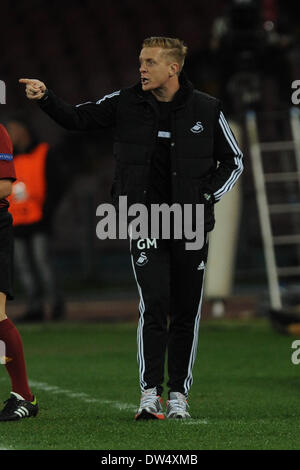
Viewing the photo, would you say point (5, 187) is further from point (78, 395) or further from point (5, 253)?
point (78, 395)

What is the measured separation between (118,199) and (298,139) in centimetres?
725

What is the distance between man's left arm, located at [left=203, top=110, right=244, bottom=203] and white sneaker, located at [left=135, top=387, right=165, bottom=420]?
1062 millimetres

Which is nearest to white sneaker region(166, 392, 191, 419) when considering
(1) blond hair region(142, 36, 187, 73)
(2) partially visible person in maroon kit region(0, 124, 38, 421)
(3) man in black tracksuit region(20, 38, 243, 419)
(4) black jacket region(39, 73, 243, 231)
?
(3) man in black tracksuit region(20, 38, 243, 419)

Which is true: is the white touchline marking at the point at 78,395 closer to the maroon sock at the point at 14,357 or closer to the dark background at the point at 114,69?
the maroon sock at the point at 14,357

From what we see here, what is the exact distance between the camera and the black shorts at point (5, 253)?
6758 mm

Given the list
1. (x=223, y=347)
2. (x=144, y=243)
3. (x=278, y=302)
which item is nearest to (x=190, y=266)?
(x=144, y=243)

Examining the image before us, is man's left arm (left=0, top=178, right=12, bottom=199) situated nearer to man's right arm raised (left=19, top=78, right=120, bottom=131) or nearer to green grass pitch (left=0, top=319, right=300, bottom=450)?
man's right arm raised (left=19, top=78, right=120, bottom=131)

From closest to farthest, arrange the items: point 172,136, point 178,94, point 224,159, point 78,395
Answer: point 172,136, point 178,94, point 224,159, point 78,395

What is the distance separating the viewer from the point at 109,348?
1146 cm

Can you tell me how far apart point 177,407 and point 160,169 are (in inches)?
49.1

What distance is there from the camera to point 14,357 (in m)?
6.88

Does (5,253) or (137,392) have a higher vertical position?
(5,253)

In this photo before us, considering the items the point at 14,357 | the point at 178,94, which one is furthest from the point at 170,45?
the point at 14,357
